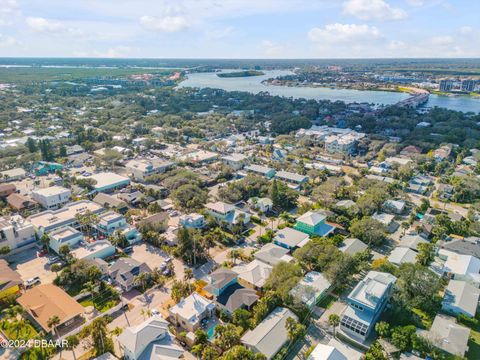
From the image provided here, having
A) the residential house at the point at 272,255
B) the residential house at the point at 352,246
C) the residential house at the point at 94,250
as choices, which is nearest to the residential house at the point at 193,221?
the residential house at the point at 94,250

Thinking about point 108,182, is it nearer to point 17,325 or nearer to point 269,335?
point 17,325

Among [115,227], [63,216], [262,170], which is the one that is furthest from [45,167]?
[262,170]

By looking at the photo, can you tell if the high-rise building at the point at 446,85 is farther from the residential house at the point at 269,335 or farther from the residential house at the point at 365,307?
the residential house at the point at 269,335

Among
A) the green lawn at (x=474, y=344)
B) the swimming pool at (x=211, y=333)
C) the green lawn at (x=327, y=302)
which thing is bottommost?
the green lawn at (x=474, y=344)

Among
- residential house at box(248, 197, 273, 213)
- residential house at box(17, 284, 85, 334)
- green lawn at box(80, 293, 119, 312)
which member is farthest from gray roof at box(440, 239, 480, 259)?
residential house at box(17, 284, 85, 334)

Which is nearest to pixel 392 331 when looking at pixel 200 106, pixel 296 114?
pixel 296 114

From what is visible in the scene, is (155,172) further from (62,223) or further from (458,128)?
(458,128)
